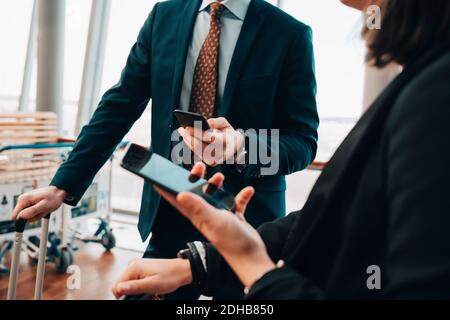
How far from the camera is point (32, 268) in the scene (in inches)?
143

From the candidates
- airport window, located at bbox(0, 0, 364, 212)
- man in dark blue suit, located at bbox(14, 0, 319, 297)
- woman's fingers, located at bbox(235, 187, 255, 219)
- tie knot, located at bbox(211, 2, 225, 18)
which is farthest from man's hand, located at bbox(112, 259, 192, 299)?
airport window, located at bbox(0, 0, 364, 212)

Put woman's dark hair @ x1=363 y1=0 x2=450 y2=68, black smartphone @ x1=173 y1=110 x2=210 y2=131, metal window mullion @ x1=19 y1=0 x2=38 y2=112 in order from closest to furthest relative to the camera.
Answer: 1. woman's dark hair @ x1=363 y1=0 x2=450 y2=68
2. black smartphone @ x1=173 y1=110 x2=210 y2=131
3. metal window mullion @ x1=19 y1=0 x2=38 y2=112

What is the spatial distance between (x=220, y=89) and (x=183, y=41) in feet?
0.65

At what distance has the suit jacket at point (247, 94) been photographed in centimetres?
139

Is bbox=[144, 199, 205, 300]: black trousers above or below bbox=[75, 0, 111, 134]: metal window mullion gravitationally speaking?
below

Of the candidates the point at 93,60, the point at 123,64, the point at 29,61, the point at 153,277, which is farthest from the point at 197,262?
the point at 29,61

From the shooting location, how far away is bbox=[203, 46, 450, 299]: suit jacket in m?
0.47

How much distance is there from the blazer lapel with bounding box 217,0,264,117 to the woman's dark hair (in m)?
0.73

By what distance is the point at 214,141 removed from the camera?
0.98 m

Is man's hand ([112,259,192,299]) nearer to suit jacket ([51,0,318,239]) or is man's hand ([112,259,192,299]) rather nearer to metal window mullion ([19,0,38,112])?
suit jacket ([51,0,318,239])

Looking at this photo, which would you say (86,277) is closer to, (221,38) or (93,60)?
(93,60)

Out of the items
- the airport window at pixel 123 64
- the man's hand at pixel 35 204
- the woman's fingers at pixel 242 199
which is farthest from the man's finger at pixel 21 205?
the airport window at pixel 123 64
